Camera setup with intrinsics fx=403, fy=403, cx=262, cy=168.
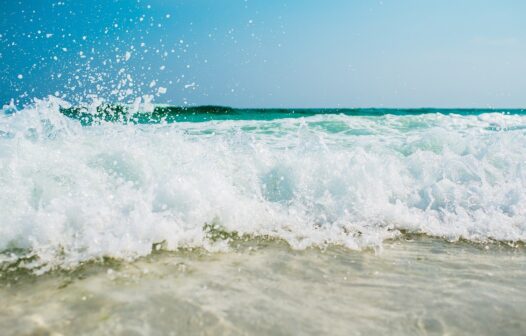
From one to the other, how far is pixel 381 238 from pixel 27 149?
11.9 ft

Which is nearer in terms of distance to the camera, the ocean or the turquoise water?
the ocean

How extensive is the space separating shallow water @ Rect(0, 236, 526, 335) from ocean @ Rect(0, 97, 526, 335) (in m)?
0.01

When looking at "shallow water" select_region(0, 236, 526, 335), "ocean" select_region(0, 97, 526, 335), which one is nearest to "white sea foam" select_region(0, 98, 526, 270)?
"ocean" select_region(0, 97, 526, 335)

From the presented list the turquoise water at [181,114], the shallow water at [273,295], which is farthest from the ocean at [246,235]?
the turquoise water at [181,114]

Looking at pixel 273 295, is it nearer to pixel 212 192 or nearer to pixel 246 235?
pixel 246 235

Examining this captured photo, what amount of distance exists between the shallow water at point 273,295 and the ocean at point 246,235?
0.01 m

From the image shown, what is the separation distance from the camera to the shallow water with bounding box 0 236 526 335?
1.97 meters

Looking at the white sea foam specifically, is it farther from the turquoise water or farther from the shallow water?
the turquoise water

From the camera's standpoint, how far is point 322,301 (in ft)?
7.32

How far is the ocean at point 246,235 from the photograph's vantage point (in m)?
2.08

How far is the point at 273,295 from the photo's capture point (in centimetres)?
229

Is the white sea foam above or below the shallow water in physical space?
above

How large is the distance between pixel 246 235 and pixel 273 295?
117 centimetres

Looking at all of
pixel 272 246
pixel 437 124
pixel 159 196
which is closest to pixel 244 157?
pixel 159 196
